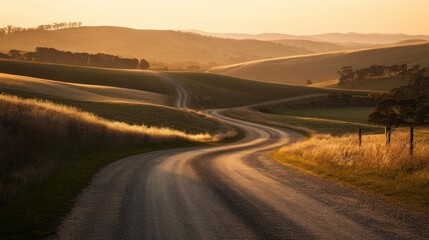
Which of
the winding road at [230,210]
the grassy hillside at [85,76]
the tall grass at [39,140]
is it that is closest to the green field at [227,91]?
the grassy hillside at [85,76]

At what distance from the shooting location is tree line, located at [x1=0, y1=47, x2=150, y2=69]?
556 feet

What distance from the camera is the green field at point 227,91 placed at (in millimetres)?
104625

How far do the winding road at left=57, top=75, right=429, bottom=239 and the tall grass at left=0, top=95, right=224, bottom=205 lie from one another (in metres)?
2.42

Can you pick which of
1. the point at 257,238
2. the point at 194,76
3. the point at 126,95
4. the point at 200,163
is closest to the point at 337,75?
the point at 194,76

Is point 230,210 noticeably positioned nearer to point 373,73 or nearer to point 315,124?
point 315,124

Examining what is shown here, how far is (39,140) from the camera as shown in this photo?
64.4 ft

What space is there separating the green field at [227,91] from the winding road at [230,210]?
265 ft

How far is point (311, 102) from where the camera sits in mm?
111562

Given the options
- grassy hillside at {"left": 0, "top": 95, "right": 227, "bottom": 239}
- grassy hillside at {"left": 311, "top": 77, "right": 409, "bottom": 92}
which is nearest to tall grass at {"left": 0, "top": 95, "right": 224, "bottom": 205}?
grassy hillside at {"left": 0, "top": 95, "right": 227, "bottom": 239}

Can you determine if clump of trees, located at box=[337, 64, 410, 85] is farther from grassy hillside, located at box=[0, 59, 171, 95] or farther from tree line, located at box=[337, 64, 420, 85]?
grassy hillside, located at box=[0, 59, 171, 95]

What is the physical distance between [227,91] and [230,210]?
107m

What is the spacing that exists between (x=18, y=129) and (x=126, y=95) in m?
66.3

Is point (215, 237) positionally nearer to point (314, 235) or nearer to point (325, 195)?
point (314, 235)

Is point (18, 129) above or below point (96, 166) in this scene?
above
